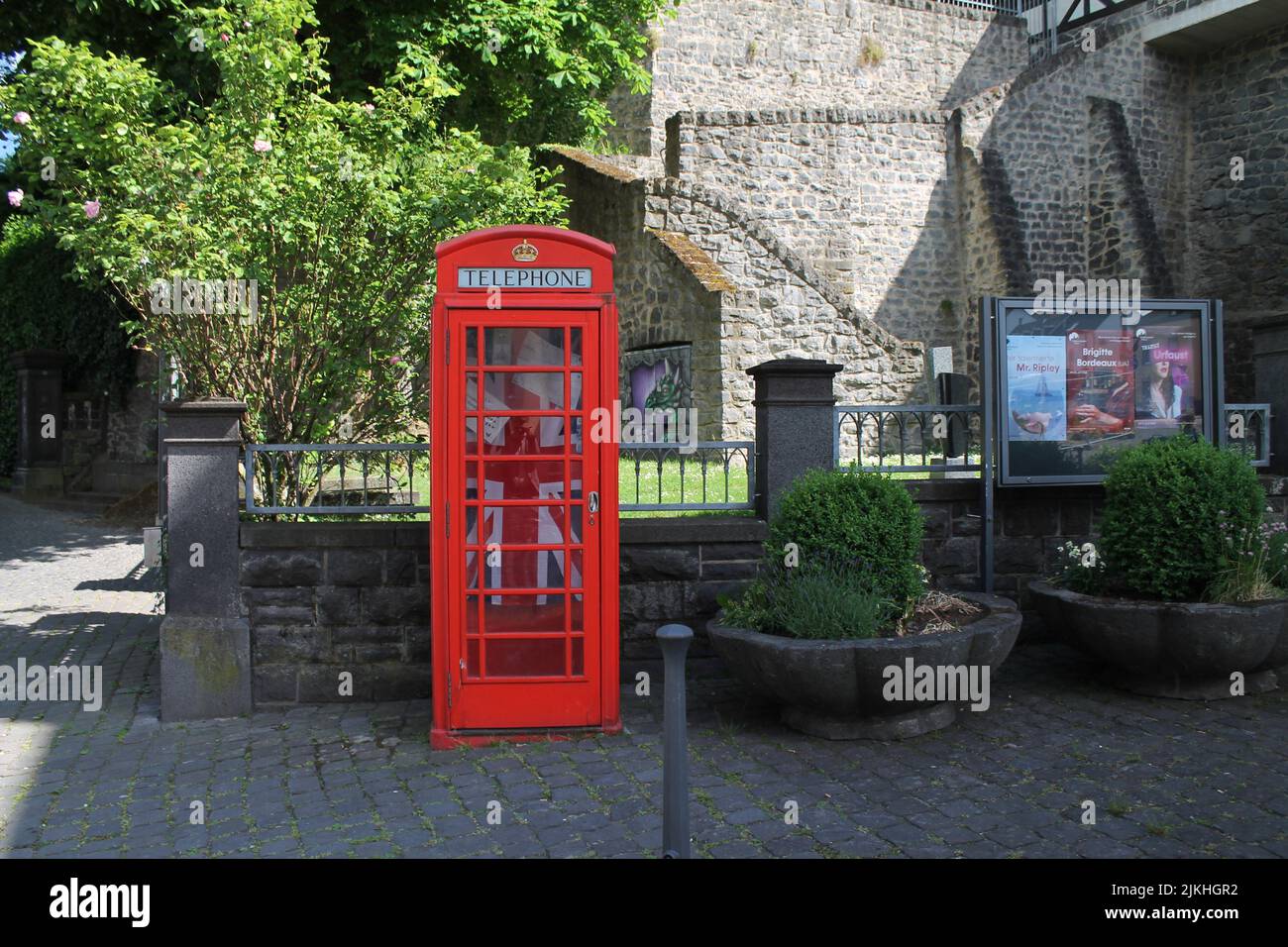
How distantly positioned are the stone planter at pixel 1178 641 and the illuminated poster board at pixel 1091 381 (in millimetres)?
1149

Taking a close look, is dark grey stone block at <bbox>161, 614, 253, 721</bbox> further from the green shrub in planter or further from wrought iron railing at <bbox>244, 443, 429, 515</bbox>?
the green shrub in planter

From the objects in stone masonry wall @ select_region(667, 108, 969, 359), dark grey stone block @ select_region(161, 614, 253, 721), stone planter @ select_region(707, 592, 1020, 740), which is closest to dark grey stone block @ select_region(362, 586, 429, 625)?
dark grey stone block @ select_region(161, 614, 253, 721)

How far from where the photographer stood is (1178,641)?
594cm

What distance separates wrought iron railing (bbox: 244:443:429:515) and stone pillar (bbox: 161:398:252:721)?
0.64 ft

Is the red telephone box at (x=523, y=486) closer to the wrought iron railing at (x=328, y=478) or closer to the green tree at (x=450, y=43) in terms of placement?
the wrought iron railing at (x=328, y=478)

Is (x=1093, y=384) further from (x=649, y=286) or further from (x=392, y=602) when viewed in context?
(x=649, y=286)

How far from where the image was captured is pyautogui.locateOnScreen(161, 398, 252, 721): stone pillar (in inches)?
244

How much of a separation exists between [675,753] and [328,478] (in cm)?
576

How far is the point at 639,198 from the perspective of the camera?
1590 cm

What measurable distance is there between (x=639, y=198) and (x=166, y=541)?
10756 mm

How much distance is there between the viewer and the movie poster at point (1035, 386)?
7090 mm

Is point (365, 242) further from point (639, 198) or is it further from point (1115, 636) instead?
point (639, 198)

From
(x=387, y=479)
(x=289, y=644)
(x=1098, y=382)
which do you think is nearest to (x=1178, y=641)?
(x=1098, y=382)

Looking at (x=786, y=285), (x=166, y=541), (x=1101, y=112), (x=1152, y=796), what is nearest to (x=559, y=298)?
(x=166, y=541)
